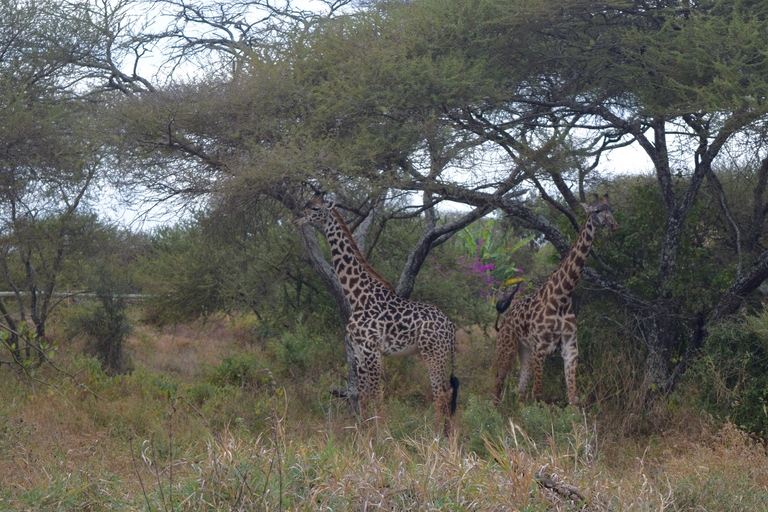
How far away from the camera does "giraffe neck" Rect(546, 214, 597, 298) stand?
802 centimetres

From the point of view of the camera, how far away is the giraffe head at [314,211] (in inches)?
333

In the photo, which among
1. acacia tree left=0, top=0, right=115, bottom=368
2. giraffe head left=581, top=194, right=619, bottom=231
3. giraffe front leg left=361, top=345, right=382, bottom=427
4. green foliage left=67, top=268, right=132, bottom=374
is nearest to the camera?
giraffe head left=581, top=194, right=619, bottom=231

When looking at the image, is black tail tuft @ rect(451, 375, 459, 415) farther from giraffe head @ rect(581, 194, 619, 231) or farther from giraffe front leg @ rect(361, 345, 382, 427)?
giraffe head @ rect(581, 194, 619, 231)

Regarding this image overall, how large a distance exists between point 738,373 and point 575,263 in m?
2.05

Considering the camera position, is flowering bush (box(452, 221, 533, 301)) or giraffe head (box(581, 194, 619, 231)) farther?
flowering bush (box(452, 221, 533, 301))

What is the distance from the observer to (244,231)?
10.9m

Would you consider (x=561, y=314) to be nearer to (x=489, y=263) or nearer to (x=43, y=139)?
(x=43, y=139)

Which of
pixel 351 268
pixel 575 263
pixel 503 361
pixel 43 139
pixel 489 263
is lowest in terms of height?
pixel 503 361

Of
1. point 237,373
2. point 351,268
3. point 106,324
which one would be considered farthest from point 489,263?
point 351,268

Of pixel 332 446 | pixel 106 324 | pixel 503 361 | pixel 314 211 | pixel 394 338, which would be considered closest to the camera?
pixel 332 446

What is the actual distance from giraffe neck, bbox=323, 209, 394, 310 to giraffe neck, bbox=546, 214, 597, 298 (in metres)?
1.95

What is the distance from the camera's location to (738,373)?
7.68 meters

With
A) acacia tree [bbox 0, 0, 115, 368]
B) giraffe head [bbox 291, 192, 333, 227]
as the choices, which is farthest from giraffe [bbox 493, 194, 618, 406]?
acacia tree [bbox 0, 0, 115, 368]

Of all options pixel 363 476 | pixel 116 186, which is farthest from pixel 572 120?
pixel 363 476
